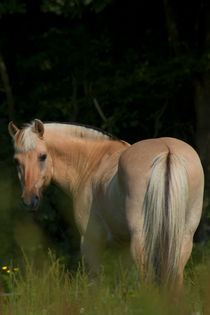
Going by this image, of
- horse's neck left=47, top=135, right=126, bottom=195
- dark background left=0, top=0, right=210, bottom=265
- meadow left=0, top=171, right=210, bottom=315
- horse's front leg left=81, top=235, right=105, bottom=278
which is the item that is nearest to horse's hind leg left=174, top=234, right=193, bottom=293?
meadow left=0, top=171, right=210, bottom=315

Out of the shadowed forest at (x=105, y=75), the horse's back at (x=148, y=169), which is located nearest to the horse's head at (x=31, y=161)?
the horse's back at (x=148, y=169)

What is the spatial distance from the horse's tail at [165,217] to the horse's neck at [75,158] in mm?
1575

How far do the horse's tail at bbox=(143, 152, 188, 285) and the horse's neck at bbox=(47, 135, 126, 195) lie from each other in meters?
1.57

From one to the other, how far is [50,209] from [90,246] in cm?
330

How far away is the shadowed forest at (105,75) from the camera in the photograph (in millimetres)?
9375

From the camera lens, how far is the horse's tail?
14.5 feet

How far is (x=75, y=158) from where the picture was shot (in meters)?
6.34

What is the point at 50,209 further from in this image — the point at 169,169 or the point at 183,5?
the point at 169,169

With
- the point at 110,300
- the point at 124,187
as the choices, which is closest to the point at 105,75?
the point at 124,187

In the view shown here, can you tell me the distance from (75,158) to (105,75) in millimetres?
4580

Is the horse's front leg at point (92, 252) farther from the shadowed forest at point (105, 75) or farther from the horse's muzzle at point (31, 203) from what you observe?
the shadowed forest at point (105, 75)

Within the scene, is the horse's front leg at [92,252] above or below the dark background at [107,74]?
below

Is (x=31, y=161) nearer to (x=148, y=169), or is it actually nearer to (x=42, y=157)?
(x=42, y=157)

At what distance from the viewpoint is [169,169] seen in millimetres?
4469
